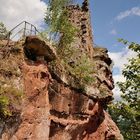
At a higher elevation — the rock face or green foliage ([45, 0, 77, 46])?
green foliage ([45, 0, 77, 46])

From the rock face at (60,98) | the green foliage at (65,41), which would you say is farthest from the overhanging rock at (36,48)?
the green foliage at (65,41)

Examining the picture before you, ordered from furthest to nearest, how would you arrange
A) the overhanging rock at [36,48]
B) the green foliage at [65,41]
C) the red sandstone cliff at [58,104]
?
the green foliage at [65,41], the overhanging rock at [36,48], the red sandstone cliff at [58,104]

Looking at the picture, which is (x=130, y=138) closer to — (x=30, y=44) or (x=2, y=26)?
(x=30, y=44)

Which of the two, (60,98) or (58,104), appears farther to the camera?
(60,98)

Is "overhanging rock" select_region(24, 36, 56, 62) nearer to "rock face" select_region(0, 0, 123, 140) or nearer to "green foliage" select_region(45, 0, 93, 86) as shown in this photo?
"rock face" select_region(0, 0, 123, 140)

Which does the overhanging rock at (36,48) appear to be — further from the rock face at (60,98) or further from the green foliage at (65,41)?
the green foliage at (65,41)

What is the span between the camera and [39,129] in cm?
2297

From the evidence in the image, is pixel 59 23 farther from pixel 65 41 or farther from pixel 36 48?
pixel 36 48

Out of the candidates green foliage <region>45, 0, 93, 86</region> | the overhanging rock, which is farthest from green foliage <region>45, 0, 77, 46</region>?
the overhanging rock

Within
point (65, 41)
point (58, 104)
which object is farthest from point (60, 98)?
point (65, 41)

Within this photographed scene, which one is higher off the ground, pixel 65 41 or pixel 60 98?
pixel 65 41

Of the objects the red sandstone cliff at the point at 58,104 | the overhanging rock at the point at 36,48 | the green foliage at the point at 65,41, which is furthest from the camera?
the green foliage at the point at 65,41

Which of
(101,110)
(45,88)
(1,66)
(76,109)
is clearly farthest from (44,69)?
(101,110)

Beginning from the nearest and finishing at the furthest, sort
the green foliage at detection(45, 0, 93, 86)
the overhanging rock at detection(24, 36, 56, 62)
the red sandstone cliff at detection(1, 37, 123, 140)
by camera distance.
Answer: the red sandstone cliff at detection(1, 37, 123, 140), the overhanging rock at detection(24, 36, 56, 62), the green foliage at detection(45, 0, 93, 86)
